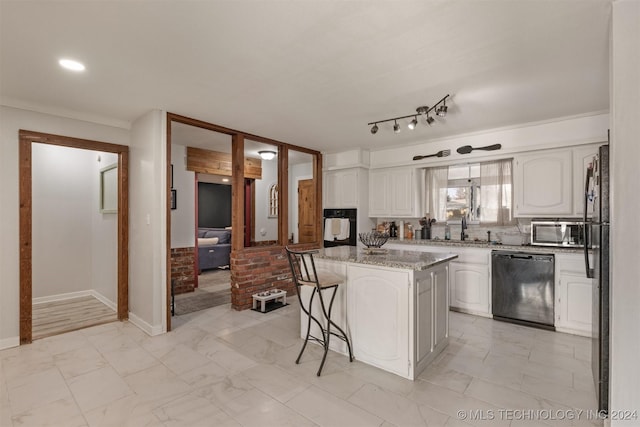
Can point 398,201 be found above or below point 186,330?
above

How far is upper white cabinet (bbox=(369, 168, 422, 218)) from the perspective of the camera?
4.88 meters

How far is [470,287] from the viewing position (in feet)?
13.3

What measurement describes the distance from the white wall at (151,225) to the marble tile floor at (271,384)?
0.27 m

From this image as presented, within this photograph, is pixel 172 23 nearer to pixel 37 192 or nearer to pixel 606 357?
pixel 606 357

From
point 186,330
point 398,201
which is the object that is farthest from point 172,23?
point 398,201

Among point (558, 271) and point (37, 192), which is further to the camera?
point (37, 192)

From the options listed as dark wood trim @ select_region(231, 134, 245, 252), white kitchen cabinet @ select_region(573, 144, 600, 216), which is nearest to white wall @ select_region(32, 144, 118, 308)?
dark wood trim @ select_region(231, 134, 245, 252)

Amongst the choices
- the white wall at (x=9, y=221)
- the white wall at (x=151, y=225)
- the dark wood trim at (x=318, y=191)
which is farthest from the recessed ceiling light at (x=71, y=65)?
the dark wood trim at (x=318, y=191)

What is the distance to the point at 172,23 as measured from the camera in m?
1.86

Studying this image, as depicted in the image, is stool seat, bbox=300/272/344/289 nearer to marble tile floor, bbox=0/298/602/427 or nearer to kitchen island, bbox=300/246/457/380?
kitchen island, bbox=300/246/457/380

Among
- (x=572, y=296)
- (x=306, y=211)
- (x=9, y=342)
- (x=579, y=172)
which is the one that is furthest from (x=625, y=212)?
(x=306, y=211)

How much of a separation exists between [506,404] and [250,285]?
3.18m

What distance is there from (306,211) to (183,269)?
8.38ft

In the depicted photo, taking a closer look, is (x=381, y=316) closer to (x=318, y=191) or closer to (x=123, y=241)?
(x=123, y=241)
